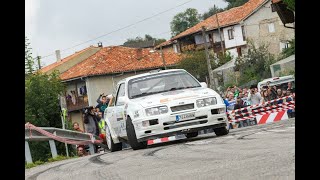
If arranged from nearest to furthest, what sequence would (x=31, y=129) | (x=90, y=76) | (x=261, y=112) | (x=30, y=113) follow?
1. (x=31, y=129)
2. (x=261, y=112)
3. (x=30, y=113)
4. (x=90, y=76)

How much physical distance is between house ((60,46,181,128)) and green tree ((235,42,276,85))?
377 inches

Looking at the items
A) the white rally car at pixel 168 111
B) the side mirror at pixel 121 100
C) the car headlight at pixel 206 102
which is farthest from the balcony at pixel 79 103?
the car headlight at pixel 206 102

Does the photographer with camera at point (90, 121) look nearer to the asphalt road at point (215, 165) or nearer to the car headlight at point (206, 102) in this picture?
the car headlight at point (206, 102)

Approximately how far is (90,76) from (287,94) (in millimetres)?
61044

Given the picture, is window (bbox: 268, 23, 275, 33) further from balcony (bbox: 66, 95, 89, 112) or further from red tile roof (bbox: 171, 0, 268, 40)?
balcony (bbox: 66, 95, 89, 112)

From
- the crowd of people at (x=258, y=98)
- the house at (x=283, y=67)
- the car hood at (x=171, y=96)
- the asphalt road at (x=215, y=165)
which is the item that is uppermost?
the house at (x=283, y=67)

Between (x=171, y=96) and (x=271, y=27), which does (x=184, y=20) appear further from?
(x=171, y=96)

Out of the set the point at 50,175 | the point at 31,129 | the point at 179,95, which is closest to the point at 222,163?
the point at 50,175

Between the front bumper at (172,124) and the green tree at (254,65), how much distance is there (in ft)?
208

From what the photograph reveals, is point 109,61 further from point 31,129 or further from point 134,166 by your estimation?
point 134,166

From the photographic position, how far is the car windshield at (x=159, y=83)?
16.0m

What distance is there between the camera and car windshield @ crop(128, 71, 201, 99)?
52.4 ft
